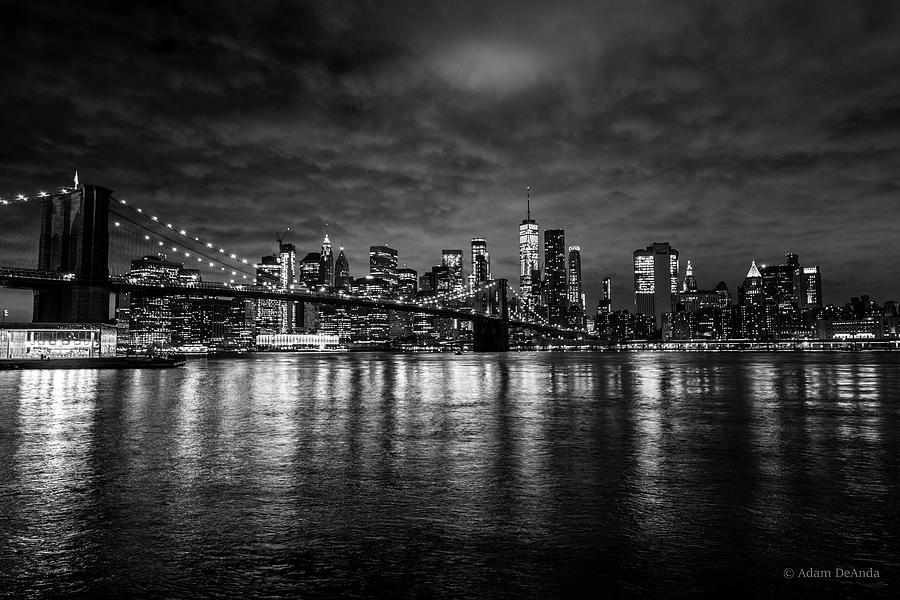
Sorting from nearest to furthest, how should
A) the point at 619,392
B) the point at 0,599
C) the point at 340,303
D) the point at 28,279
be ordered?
1. the point at 0,599
2. the point at 619,392
3. the point at 28,279
4. the point at 340,303

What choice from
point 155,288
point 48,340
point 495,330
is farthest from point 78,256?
point 495,330

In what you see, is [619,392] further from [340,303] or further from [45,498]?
[340,303]

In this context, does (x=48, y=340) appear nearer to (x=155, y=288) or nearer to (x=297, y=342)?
(x=155, y=288)

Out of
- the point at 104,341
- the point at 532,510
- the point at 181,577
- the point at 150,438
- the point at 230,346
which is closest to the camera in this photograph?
the point at 181,577

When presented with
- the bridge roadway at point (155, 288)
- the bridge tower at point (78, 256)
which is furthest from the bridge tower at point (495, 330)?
the bridge tower at point (78, 256)

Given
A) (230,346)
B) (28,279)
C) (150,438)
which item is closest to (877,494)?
(150,438)

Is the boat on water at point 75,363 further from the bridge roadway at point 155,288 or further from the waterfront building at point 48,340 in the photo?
the bridge roadway at point 155,288

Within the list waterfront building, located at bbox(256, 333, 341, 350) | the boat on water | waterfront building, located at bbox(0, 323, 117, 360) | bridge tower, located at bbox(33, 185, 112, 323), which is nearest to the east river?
the boat on water
